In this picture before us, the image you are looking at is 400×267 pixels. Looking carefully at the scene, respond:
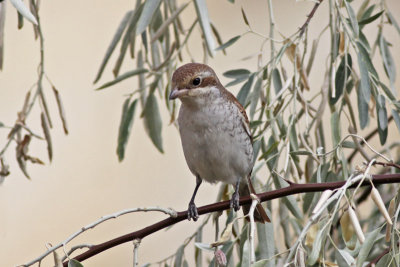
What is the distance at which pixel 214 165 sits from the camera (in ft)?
7.35

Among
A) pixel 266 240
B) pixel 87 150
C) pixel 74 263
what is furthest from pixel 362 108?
pixel 87 150

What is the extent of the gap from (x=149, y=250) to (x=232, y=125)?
201 centimetres

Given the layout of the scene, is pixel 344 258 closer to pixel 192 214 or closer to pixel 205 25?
pixel 192 214

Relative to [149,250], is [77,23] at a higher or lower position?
higher

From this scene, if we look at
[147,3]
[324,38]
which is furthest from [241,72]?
[324,38]

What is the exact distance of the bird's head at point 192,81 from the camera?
2.03 meters

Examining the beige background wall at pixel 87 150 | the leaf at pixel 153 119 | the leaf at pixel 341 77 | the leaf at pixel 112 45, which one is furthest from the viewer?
the beige background wall at pixel 87 150

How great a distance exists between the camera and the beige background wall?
3871mm

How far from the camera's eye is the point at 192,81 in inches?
82.0

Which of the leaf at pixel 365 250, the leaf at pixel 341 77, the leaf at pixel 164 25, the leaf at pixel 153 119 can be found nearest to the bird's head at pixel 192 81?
the leaf at pixel 164 25

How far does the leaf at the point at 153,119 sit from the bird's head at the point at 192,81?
0.76 feet

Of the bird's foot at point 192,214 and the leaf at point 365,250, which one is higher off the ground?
the bird's foot at point 192,214

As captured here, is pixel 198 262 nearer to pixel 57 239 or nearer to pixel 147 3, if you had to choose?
pixel 147 3

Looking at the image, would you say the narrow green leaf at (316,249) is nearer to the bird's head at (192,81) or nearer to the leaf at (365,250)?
the leaf at (365,250)
